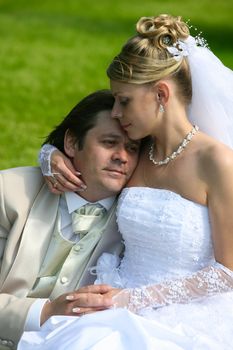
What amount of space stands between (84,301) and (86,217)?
64 centimetres

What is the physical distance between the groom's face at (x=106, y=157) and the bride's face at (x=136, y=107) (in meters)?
0.12

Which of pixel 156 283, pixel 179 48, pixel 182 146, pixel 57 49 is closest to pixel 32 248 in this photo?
pixel 156 283

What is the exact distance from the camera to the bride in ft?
15.6

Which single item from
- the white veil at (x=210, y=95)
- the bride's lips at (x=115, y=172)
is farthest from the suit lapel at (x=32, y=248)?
the white veil at (x=210, y=95)

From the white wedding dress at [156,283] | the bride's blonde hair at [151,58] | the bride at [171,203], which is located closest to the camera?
the white wedding dress at [156,283]

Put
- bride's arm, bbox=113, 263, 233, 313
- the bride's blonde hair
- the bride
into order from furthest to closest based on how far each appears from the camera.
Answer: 1. the bride's blonde hair
2. bride's arm, bbox=113, 263, 233, 313
3. the bride

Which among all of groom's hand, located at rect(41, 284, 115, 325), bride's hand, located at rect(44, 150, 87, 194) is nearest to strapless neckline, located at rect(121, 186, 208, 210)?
bride's hand, located at rect(44, 150, 87, 194)

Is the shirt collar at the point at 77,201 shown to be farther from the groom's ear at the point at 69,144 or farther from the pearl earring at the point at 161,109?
the pearl earring at the point at 161,109

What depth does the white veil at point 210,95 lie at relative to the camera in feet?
17.3

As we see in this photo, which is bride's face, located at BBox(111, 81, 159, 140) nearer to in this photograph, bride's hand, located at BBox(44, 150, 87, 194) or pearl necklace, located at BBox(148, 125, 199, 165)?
pearl necklace, located at BBox(148, 125, 199, 165)

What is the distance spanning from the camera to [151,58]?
4996 mm

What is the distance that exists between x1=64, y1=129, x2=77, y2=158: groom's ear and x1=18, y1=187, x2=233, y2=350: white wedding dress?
0.42 metres

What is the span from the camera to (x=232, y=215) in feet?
15.9

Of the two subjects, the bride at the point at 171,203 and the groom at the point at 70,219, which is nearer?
the bride at the point at 171,203
